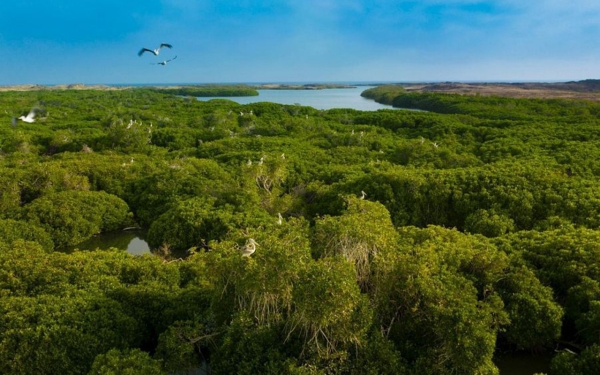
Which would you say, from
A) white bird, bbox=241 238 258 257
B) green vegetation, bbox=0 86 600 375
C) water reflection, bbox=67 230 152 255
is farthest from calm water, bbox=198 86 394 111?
white bird, bbox=241 238 258 257

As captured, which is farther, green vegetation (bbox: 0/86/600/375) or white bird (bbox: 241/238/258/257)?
green vegetation (bbox: 0/86/600/375)

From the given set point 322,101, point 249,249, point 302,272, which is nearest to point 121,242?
point 249,249

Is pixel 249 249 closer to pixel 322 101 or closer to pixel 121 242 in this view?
pixel 121 242

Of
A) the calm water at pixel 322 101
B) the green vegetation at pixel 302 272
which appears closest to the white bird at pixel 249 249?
the green vegetation at pixel 302 272

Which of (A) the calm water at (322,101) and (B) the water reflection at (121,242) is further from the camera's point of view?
(A) the calm water at (322,101)

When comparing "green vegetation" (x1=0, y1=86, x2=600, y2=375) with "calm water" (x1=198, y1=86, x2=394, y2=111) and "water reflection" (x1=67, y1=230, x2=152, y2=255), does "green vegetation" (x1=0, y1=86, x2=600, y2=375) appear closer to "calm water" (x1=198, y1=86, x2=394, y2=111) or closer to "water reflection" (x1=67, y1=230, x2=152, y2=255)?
"water reflection" (x1=67, y1=230, x2=152, y2=255)

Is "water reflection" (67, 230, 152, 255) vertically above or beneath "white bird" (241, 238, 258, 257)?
beneath

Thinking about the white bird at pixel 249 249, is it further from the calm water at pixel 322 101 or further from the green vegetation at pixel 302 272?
the calm water at pixel 322 101
